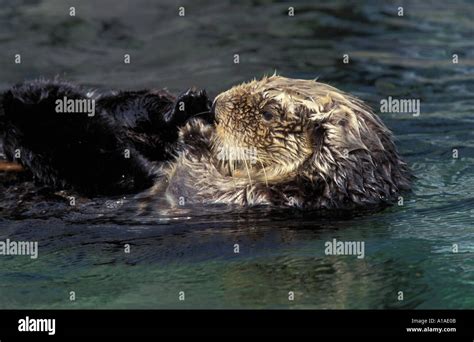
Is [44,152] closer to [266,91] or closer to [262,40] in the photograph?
[266,91]

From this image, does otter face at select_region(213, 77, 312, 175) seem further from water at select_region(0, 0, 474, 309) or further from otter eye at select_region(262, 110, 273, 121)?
water at select_region(0, 0, 474, 309)

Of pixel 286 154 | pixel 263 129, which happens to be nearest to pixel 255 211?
pixel 286 154

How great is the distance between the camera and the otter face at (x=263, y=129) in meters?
6.26

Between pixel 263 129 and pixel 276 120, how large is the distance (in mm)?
106

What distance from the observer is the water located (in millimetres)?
5324

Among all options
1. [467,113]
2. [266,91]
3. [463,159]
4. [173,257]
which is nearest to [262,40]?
[467,113]

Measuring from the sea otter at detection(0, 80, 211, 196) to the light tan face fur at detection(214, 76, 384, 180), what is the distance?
253 millimetres

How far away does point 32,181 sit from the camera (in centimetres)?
653
